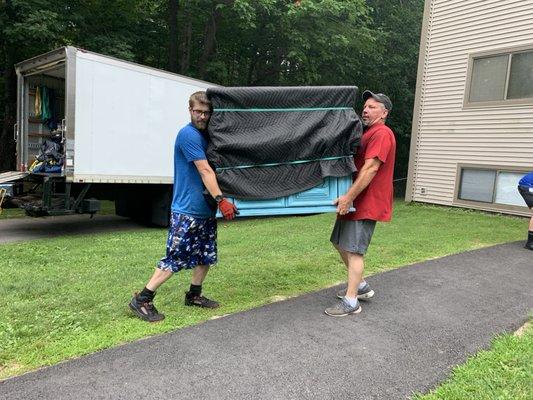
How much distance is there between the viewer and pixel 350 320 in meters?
3.98

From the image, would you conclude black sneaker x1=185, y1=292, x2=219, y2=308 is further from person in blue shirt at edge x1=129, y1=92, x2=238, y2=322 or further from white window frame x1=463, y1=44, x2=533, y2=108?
white window frame x1=463, y1=44, x2=533, y2=108

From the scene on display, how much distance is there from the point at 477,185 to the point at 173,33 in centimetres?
1117

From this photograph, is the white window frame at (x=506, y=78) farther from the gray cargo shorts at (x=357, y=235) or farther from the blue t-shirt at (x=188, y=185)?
the blue t-shirt at (x=188, y=185)

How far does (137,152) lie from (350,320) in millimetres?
6389

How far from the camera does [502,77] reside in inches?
450

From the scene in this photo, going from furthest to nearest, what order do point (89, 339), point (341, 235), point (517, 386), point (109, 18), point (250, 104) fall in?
point (109, 18) < point (341, 235) < point (250, 104) < point (89, 339) < point (517, 386)

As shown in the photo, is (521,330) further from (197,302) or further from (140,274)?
(140,274)

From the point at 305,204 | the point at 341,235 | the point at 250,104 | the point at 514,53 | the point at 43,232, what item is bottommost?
the point at 43,232

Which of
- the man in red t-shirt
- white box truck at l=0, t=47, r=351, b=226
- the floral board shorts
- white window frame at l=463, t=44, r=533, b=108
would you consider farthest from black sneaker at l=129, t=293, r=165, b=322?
white window frame at l=463, t=44, r=533, b=108

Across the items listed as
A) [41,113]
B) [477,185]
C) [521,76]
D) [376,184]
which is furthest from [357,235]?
[521,76]

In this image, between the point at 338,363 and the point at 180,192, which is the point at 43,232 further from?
the point at 338,363

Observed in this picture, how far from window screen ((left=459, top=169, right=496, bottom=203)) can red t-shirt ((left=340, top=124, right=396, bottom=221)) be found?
883 cm

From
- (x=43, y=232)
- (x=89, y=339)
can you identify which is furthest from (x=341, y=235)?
(x=43, y=232)

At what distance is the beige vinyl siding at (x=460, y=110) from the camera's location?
11062mm
